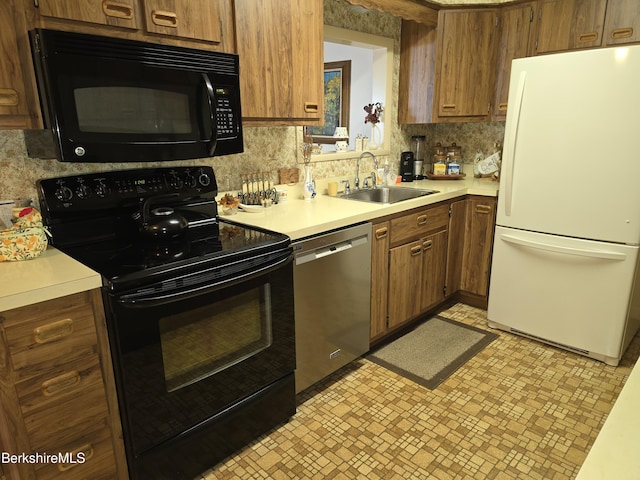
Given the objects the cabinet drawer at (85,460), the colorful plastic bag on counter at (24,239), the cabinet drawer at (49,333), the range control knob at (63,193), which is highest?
the range control knob at (63,193)

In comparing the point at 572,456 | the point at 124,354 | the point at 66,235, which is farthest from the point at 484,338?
the point at 66,235

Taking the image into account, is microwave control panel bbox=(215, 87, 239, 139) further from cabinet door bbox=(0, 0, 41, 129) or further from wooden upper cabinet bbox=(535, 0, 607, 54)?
wooden upper cabinet bbox=(535, 0, 607, 54)

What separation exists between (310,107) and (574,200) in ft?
5.27

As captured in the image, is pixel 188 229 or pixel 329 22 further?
pixel 329 22

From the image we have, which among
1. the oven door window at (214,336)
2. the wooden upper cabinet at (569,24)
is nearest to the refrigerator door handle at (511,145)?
the wooden upper cabinet at (569,24)

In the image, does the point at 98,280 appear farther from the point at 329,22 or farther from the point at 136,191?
the point at 329,22

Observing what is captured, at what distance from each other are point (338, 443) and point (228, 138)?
149 cm

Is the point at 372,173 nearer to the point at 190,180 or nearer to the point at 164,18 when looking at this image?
the point at 190,180

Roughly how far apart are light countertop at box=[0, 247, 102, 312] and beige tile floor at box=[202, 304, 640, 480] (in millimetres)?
1009

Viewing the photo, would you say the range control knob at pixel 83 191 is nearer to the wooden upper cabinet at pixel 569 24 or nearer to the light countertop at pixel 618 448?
the light countertop at pixel 618 448

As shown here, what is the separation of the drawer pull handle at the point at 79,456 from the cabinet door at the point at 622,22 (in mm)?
3507

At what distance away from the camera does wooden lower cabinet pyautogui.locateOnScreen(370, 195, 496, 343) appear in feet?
8.39

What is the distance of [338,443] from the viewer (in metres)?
1.96

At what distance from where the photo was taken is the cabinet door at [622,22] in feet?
8.49
